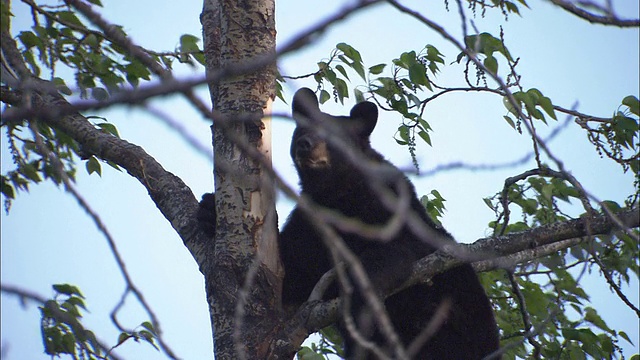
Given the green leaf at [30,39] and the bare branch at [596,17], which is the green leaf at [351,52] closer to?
the green leaf at [30,39]

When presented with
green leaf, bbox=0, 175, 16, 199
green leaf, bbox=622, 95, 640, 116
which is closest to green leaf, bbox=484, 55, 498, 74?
green leaf, bbox=622, 95, 640, 116

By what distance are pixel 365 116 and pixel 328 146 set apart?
1.64 ft

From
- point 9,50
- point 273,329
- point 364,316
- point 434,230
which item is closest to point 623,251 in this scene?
point 434,230

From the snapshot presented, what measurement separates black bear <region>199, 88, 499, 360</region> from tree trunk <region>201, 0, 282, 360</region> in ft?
2.36

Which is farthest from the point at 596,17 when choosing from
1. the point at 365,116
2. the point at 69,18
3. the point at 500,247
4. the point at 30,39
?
the point at 365,116

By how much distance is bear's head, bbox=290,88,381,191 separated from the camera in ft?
17.9

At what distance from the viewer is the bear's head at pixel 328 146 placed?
547 centimetres

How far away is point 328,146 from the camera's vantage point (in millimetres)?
5684

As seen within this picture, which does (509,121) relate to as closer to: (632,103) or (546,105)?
(546,105)

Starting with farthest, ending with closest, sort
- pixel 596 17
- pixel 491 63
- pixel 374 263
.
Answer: pixel 374 263 < pixel 491 63 < pixel 596 17

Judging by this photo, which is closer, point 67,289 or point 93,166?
point 67,289

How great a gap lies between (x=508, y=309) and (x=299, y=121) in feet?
14.8

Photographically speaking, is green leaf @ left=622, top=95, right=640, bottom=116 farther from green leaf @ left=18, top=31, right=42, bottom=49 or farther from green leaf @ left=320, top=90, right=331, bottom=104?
green leaf @ left=18, top=31, right=42, bottom=49

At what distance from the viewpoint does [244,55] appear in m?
3.98
